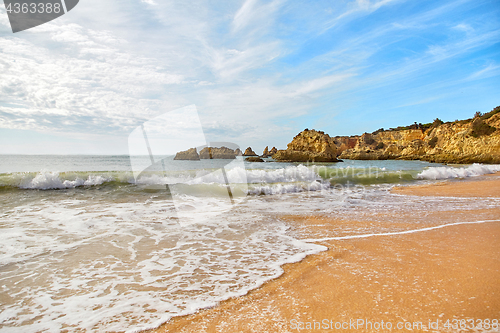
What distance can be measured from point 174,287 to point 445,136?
169 ft

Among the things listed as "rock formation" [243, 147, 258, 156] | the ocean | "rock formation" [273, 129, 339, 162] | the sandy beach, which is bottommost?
the sandy beach

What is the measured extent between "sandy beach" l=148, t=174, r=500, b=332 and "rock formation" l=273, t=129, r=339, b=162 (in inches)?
1541

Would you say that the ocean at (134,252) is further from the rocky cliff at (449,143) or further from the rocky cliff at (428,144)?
the rocky cliff at (428,144)

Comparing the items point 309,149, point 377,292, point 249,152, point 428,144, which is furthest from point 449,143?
point 377,292

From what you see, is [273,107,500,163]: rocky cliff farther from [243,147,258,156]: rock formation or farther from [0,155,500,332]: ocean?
[0,155,500,332]: ocean

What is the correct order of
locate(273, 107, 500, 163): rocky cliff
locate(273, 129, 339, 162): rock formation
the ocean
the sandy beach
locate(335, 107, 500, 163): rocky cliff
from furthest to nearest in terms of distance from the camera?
locate(273, 129, 339, 162): rock formation, locate(273, 107, 500, 163): rocky cliff, locate(335, 107, 500, 163): rocky cliff, the ocean, the sandy beach

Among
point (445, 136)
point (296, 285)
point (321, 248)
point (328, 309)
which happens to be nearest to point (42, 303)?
point (296, 285)

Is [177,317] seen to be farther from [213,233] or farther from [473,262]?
[473,262]

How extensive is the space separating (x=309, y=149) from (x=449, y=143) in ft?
67.4

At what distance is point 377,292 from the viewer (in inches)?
95.9

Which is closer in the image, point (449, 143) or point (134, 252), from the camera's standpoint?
point (134, 252)

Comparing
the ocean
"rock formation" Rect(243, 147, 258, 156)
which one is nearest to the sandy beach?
the ocean

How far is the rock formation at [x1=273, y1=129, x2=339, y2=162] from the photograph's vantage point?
42.4 metres

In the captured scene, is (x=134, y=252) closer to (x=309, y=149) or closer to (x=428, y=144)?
(x=309, y=149)
